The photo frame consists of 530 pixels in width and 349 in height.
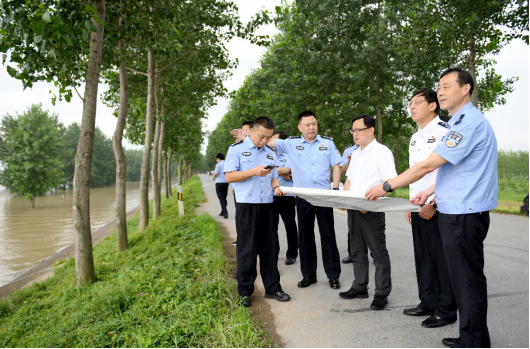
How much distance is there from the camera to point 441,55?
1260 cm

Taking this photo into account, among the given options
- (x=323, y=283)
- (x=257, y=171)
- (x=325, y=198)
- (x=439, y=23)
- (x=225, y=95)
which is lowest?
(x=323, y=283)

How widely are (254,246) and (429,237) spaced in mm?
1972

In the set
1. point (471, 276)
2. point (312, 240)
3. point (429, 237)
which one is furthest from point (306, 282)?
point (471, 276)

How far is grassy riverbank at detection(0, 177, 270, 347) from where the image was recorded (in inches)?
128

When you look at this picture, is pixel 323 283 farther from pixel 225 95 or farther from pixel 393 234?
pixel 225 95

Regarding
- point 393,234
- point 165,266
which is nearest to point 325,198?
point 165,266

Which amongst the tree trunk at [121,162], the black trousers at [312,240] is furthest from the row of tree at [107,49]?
the black trousers at [312,240]

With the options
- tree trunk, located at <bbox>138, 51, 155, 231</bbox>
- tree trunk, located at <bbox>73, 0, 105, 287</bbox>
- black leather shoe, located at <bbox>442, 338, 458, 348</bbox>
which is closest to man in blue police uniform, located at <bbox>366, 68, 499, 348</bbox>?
black leather shoe, located at <bbox>442, 338, 458, 348</bbox>

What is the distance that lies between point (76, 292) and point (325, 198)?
4846 millimetres

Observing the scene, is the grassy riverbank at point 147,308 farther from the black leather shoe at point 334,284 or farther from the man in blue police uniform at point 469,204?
the man in blue police uniform at point 469,204

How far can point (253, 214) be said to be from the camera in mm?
4188

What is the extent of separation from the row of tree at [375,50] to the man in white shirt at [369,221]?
7.46m

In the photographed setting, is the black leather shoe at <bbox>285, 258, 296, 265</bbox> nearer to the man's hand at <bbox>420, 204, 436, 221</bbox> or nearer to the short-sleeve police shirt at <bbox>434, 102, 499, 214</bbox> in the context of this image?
the man's hand at <bbox>420, 204, 436, 221</bbox>

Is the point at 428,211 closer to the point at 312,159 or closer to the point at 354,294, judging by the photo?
the point at 354,294
